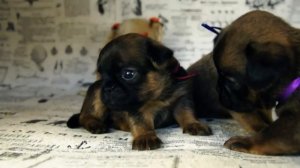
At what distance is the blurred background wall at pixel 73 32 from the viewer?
2.90 meters

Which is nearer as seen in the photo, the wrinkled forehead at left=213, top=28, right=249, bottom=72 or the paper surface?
the wrinkled forehead at left=213, top=28, right=249, bottom=72

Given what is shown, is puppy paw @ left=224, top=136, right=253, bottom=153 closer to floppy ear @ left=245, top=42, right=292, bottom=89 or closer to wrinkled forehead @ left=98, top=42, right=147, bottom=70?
floppy ear @ left=245, top=42, right=292, bottom=89

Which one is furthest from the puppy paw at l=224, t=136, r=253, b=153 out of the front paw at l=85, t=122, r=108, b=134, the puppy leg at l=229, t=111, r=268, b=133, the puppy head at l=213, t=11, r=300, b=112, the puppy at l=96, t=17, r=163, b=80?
the puppy at l=96, t=17, r=163, b=80

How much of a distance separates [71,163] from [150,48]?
1.97ft

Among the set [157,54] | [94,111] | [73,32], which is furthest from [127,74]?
[73,32]

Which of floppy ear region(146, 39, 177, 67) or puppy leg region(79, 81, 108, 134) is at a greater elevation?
floppy ear region(146, 39, 177, 67)

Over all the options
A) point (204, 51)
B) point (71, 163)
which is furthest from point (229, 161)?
point (204, 51)

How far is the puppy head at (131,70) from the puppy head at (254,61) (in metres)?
0.30

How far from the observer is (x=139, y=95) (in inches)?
69.0

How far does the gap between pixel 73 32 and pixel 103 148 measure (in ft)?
5.14

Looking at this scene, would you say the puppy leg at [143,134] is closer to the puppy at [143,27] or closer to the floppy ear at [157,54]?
the floppy ear at [157,54]

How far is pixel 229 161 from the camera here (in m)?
1.38

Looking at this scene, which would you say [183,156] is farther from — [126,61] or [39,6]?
[39,6]

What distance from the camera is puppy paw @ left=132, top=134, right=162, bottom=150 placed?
1.57 metres
